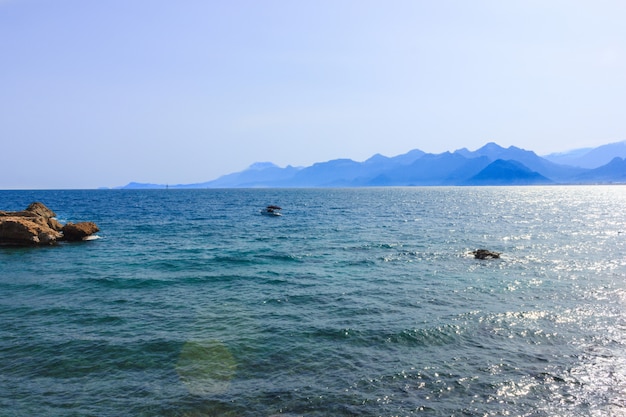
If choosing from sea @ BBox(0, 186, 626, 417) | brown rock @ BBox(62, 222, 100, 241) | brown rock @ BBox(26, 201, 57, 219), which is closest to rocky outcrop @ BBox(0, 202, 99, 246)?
brown rock @ BBox(62, 222, 100, 241)

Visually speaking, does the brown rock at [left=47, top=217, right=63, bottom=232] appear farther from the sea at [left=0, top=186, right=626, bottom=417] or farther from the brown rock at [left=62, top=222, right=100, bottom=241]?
the sea at [left=0, top=186, right=626, bottom=417]

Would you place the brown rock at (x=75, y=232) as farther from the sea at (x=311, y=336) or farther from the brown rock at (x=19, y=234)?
the sea at (x=311, y=336)

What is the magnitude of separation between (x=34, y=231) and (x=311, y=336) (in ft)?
130

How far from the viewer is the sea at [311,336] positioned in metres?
12.3

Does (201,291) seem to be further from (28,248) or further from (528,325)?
(28,248)

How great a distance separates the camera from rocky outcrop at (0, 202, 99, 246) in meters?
41.0

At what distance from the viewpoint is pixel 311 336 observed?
17281mm

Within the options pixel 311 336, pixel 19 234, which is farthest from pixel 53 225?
pixel 311 336

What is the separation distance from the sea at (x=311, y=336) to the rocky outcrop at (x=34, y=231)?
18.6 feet

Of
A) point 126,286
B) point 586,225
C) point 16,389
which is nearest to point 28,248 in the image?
point 126,286

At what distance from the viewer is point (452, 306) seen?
2164 cm

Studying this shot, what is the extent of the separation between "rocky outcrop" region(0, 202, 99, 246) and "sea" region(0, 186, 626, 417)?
223 inches

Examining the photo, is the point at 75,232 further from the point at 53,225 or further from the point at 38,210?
the point at 38,210

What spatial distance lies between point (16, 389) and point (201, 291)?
1239cm
